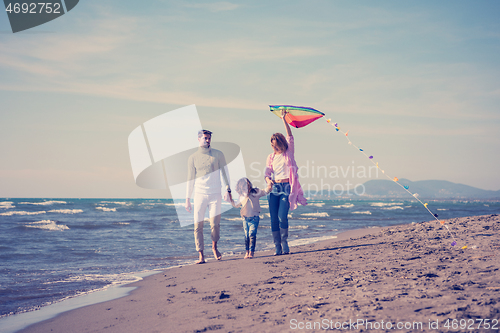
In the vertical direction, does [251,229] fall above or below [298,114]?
below

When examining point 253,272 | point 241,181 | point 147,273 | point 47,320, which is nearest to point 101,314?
point 47,320

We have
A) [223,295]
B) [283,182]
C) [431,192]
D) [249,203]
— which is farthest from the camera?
[431,192]

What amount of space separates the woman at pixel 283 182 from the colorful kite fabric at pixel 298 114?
43 cm

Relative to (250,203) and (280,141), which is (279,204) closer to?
(250,203)

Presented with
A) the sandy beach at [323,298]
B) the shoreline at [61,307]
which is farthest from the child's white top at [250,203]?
the shoreline at [61,307]

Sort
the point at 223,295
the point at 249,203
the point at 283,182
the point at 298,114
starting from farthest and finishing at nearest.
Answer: the point at 298,114 < the point at 249,203 < the point at 283,182 < the point at 223,295

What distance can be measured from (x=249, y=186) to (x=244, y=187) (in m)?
0.09

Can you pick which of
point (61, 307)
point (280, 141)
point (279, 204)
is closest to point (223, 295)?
point (61, 307)

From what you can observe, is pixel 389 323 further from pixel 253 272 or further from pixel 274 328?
pixel 253 272

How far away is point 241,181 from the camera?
6.23 m

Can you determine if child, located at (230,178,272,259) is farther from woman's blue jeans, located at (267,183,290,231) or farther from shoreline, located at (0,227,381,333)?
shoreline, located at (0,227,381,333)

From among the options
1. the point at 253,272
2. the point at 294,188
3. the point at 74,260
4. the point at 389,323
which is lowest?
the point at 74,260

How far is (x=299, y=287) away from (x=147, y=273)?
3.47 metres

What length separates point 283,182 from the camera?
595 cm
